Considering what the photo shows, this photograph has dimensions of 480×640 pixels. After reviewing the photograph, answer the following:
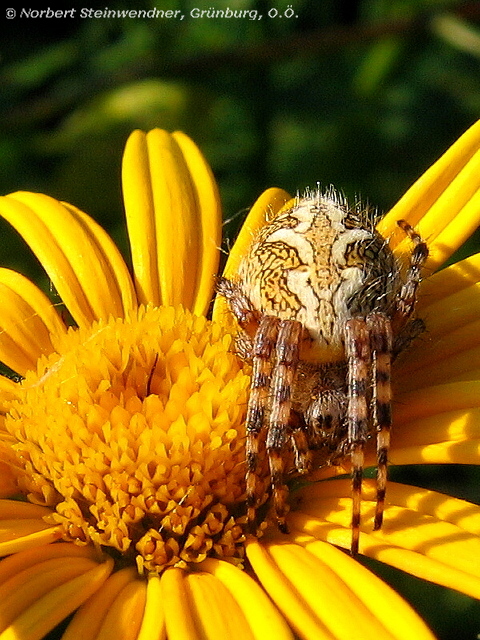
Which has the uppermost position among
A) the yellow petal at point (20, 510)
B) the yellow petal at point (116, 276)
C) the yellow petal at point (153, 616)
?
the yellow petal at point (116, 276)

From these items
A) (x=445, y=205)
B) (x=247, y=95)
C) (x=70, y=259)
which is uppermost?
(x=247, y=95)

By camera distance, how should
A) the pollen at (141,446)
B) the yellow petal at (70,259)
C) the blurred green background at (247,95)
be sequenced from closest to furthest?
the pollen at (141,446), the yellow petal at (70,259), the blurred green background at (247,95)

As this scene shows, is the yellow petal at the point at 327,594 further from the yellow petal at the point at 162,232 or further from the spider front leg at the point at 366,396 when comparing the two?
the yellow petal at the point at 162,232

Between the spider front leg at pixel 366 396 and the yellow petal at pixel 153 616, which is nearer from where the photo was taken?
the yellow petal at pixel 153 616

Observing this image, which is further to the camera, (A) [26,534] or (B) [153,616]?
(A) [26,534]

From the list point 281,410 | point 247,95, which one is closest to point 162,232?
point 281,410

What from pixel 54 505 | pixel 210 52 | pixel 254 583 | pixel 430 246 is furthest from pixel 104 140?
pixel 254 583

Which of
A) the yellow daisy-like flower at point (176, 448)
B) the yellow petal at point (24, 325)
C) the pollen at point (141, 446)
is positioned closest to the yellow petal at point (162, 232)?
the yellow daisy-like flower at point (176, 448)

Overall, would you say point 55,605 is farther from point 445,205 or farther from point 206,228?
point 445,205
